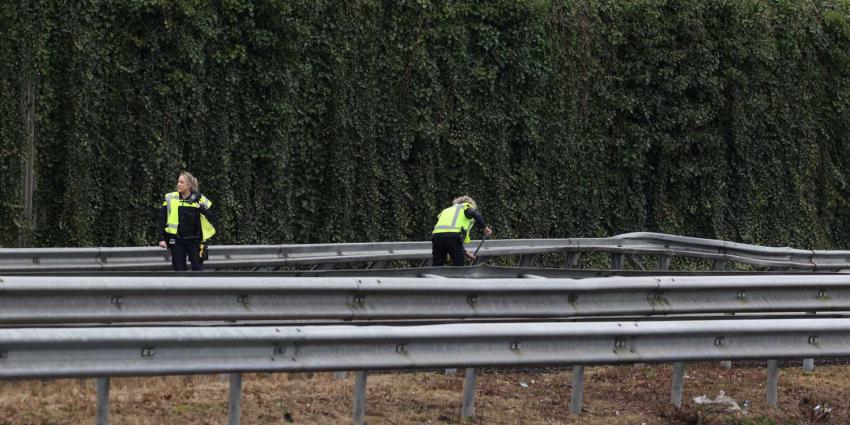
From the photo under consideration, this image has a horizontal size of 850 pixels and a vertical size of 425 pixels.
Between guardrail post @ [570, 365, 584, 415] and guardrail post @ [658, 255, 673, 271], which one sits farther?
guardrail post @ [658, 255, 673, 271]

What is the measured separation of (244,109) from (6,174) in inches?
144

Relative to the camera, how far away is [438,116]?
70.6 ft

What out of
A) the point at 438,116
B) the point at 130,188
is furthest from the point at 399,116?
the point at 130,188

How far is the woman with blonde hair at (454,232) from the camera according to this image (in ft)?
52.9

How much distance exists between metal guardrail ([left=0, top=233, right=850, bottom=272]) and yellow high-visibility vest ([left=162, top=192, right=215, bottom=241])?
605mm

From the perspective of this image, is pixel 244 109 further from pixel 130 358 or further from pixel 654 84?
pixel 130 358

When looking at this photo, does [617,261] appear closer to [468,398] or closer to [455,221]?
Answer: [455,221]

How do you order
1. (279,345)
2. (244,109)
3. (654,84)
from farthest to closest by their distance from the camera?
(654,84), (244,109), (279,345)

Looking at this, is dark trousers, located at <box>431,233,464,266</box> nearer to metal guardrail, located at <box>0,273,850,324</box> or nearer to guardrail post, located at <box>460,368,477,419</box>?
metal guardrail, located at <box>0,273,850,324</box>

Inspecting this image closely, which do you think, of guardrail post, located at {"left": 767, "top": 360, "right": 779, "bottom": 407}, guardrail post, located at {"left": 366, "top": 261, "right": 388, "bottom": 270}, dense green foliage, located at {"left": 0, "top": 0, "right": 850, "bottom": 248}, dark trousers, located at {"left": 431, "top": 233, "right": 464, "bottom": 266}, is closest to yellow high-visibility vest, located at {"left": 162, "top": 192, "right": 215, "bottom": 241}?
dark trousers, located at {"left": 431, "top": 233, "right": 464, "bottom": 266}

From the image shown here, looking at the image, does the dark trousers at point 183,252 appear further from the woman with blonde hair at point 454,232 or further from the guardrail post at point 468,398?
the guardrail post at point 468,398

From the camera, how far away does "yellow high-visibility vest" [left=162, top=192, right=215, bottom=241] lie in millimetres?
14500

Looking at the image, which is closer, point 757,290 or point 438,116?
point 757,290

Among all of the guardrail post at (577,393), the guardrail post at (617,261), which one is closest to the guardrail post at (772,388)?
the guardrail post at (577,393)
